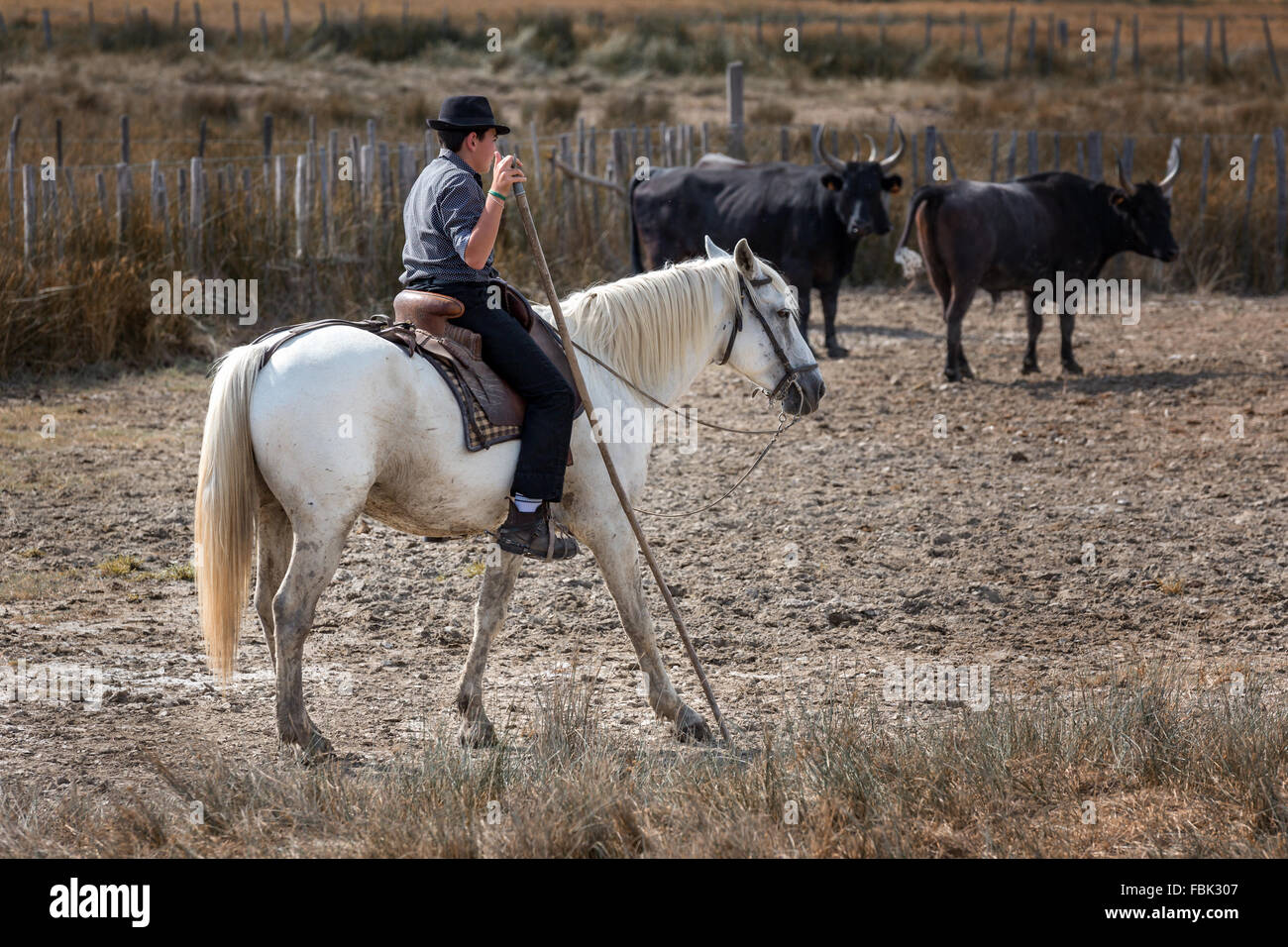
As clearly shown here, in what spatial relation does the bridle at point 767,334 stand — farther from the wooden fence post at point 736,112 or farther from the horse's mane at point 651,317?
the wooden fence post at point 736,112

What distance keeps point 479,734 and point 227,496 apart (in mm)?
1300

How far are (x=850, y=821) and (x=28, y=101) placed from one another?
2363 centimetres

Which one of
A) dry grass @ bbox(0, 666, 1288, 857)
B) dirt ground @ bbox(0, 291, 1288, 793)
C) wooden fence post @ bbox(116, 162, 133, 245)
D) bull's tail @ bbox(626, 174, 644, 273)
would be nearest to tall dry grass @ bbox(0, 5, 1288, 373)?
wooden fence post @ bbox(116, 162, 133, 245)

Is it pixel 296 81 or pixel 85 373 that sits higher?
pixel 296 81

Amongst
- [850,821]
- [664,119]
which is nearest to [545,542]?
[850,821]

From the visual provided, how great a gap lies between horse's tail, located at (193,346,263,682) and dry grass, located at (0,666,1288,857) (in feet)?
1.88

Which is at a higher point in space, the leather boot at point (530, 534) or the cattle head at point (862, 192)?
the cattle head at point (862, 192)

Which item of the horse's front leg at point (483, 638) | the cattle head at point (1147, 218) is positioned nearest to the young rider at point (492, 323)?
the horse's front leg at point (483, 638)

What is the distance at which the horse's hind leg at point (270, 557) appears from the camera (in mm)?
4828

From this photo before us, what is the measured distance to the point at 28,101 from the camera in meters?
23.2

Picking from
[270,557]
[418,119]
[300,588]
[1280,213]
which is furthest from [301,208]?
[418,119]

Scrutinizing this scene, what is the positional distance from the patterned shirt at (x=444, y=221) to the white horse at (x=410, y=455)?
0.37 meters

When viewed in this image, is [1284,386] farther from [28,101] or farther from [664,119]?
[28,101]

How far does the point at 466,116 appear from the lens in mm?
4629
